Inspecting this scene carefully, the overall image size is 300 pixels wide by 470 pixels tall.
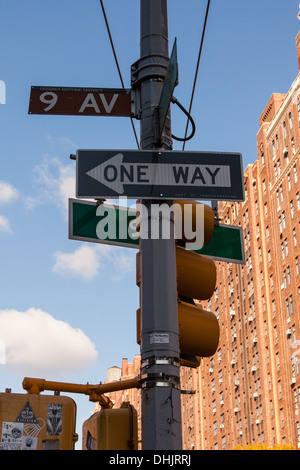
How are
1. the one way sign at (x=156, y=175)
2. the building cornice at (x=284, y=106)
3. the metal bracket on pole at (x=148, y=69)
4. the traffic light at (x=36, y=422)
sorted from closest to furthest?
the traffic light at (x=36, y=422) → the one way sign at (x=156, y=175) → the metal bracket on pole at (x=148, y=69) → the building cornice at (x=284, y=106)

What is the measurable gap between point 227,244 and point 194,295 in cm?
100

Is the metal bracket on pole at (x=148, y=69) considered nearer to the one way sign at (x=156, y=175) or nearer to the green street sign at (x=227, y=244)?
the one way sign at (x=156, y=175)

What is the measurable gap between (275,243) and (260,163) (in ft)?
39.5

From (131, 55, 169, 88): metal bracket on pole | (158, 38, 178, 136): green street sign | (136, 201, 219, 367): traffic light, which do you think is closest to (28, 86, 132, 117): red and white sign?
(131, 55, 169, 88): metal bracket on pole

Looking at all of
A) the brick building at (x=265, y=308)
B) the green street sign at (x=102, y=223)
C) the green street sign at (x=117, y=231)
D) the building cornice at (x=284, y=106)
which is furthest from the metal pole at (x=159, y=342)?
the building cornice at (x=284, y=106)

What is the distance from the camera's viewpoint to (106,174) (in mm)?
4844

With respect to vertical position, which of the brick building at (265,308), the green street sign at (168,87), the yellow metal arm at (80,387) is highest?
the brick building at (265,308)

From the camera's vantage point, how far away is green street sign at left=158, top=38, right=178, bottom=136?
430cm

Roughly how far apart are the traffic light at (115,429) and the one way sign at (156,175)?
151 centimetres

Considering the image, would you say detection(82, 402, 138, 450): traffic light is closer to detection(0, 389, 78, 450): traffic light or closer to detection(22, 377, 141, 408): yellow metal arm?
detection(0, 389, 78, 450): traffic light

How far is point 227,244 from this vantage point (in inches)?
225

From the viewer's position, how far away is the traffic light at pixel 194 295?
14.9 ft

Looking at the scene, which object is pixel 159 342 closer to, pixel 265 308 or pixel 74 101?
pixel 74 101
